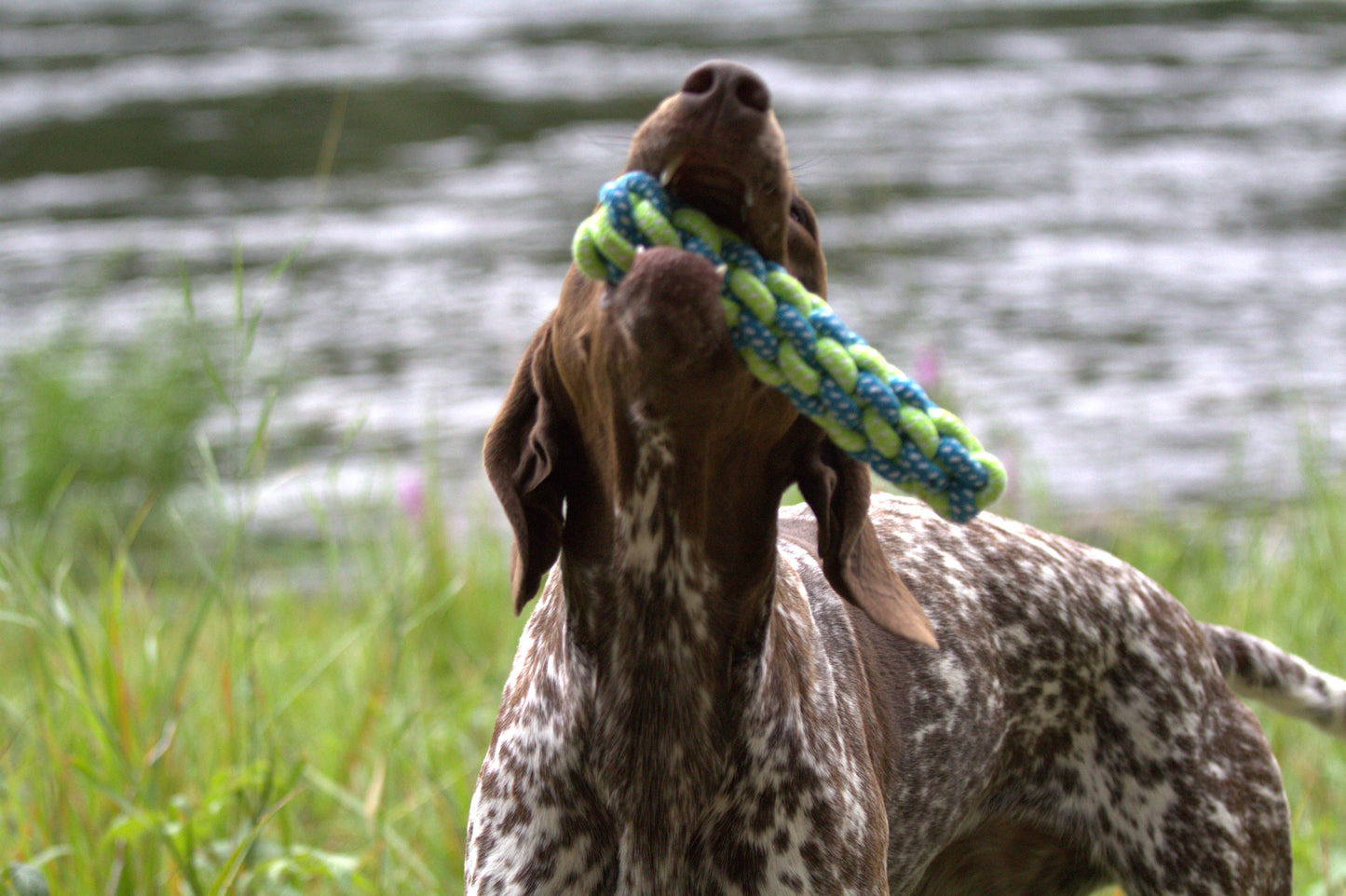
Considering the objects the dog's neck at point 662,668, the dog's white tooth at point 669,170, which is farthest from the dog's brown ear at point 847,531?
the dog's white tooth at point 669,170

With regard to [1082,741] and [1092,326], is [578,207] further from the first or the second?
[1082,741]

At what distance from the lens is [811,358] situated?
7.87ft

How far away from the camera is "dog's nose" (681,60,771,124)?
7.21 feet

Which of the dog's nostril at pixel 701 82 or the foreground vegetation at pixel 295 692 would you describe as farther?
the foreground vegetation at pixel 295 692

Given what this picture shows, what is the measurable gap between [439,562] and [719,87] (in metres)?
4.05

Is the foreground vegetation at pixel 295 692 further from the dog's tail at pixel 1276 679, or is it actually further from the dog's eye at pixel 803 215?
the dog's eye at pixel 803 215

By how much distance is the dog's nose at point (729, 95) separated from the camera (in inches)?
86.5

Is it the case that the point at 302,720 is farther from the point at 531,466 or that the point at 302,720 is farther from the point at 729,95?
the point at 729,95

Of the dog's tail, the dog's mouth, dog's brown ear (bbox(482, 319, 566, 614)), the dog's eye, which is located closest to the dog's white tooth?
the dog's mouth

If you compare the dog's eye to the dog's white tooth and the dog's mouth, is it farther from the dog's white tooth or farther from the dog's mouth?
the dog's white tooth

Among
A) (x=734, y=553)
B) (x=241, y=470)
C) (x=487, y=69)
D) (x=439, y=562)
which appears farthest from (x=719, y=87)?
(x=487, y=69)

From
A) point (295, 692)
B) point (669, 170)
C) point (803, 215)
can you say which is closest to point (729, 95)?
point (669, 170)

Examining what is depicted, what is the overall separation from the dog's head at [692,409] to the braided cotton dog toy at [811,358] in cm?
4

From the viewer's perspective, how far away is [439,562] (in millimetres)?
6023
